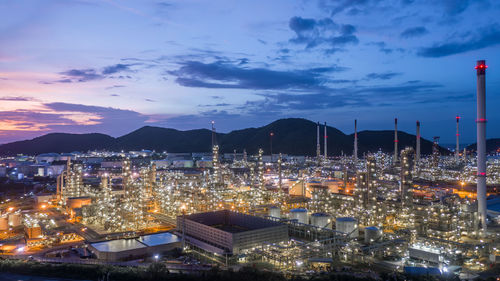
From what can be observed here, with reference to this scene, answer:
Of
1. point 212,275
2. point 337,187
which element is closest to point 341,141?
point 337,187

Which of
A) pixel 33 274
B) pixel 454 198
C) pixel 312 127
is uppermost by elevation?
pixel 312 127

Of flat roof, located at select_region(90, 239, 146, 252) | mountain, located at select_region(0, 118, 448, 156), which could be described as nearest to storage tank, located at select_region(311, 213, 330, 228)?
flat roof, located at select_region(90, 239, 146, 252)

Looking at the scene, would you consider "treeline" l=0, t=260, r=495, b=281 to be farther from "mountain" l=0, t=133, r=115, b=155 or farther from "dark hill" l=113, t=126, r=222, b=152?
"mountain" l=0, t=133, r=115, b=155

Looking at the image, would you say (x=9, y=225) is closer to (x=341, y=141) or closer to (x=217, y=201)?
(x=217, y=201)

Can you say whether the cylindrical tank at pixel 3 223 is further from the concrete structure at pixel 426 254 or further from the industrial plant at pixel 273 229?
the concrete structure at pixel 426 254

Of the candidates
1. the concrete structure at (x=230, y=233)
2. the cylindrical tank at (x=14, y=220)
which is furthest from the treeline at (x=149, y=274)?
the cylindrical tank at (x=14, y=220)

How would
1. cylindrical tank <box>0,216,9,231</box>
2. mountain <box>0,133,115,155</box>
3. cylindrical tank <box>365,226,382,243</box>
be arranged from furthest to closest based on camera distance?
mountain <box>0,133,115,155</box>
cylindrical tank <box>0,216,9,231</box>
cylindrical tank <box>365,226,382,243</box>
